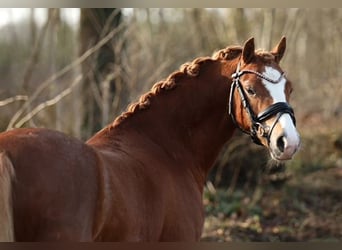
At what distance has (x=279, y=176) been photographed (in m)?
9.70

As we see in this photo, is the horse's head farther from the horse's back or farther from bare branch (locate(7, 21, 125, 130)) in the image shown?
bare branch (locate(7, 21, 125, 130))

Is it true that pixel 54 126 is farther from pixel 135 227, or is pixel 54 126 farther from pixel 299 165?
pixel 135 227

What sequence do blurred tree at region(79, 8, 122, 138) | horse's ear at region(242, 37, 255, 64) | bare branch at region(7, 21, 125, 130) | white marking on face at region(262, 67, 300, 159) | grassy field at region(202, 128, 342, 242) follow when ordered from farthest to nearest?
blurred tree at region(79, 8, 122, 138), grassy field at region(202, 128, 342, 242), bare branch at region(7, 21, 125, 130), horse's ear at region(242, 37, 255, 64), white marking on face at region(262, 67, 300, 159)

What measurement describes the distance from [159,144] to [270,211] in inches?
193

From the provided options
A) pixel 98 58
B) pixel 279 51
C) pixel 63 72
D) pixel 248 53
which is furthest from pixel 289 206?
pixel 248 53

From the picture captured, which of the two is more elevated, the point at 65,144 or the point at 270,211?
the point at 65,144

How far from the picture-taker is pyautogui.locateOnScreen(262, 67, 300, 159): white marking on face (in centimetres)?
388

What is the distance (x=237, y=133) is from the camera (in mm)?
9109

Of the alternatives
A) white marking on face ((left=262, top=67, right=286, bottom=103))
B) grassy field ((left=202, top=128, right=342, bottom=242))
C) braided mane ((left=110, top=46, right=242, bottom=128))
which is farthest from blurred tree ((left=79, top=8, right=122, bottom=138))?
white marking on face ((left=262, top=67, right=286, bottom=103))

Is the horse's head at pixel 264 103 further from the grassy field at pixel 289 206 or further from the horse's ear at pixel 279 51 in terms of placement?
the grassy field at pixel 289 206

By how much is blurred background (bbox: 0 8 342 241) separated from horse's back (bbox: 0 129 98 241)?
3.95m

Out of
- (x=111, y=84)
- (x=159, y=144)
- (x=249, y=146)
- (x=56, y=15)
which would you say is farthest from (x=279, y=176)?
(x=159, y=144)

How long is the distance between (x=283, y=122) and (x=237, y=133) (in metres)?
5.17

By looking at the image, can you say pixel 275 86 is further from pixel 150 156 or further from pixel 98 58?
pixel 98 58
